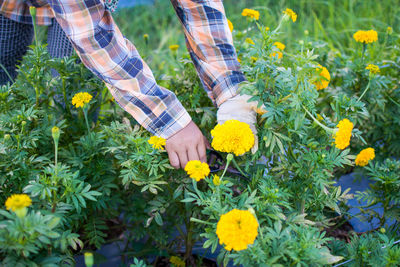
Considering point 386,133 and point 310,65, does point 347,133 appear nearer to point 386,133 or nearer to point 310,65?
point 310,65

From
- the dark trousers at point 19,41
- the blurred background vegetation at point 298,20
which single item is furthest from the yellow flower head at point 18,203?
the blurred background vegetation at point 298,20

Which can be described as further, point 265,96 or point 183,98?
point 183,98

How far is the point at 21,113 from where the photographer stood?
4.50 ft

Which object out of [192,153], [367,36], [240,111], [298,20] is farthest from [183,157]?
[298,20]

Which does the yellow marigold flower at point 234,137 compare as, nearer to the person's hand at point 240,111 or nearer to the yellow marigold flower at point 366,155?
the person's hand at point 240,111

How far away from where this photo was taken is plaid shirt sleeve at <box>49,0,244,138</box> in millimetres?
1246

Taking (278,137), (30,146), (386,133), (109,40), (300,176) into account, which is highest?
(109,40)

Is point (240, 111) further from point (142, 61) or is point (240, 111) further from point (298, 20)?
point (298, 20)

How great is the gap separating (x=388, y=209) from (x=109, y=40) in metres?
1.29

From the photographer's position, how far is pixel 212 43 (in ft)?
4.96

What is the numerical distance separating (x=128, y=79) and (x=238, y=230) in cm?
69

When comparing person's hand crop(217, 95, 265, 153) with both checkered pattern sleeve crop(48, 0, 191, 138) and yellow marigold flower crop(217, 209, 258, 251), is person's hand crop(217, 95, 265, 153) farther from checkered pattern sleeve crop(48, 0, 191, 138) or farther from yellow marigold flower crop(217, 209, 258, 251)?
yellow marigold flower crop(217, 209, 258, 251)

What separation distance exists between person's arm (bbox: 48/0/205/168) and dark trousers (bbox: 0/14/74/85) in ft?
2.14

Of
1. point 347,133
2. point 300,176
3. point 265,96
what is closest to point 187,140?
point 265,96
